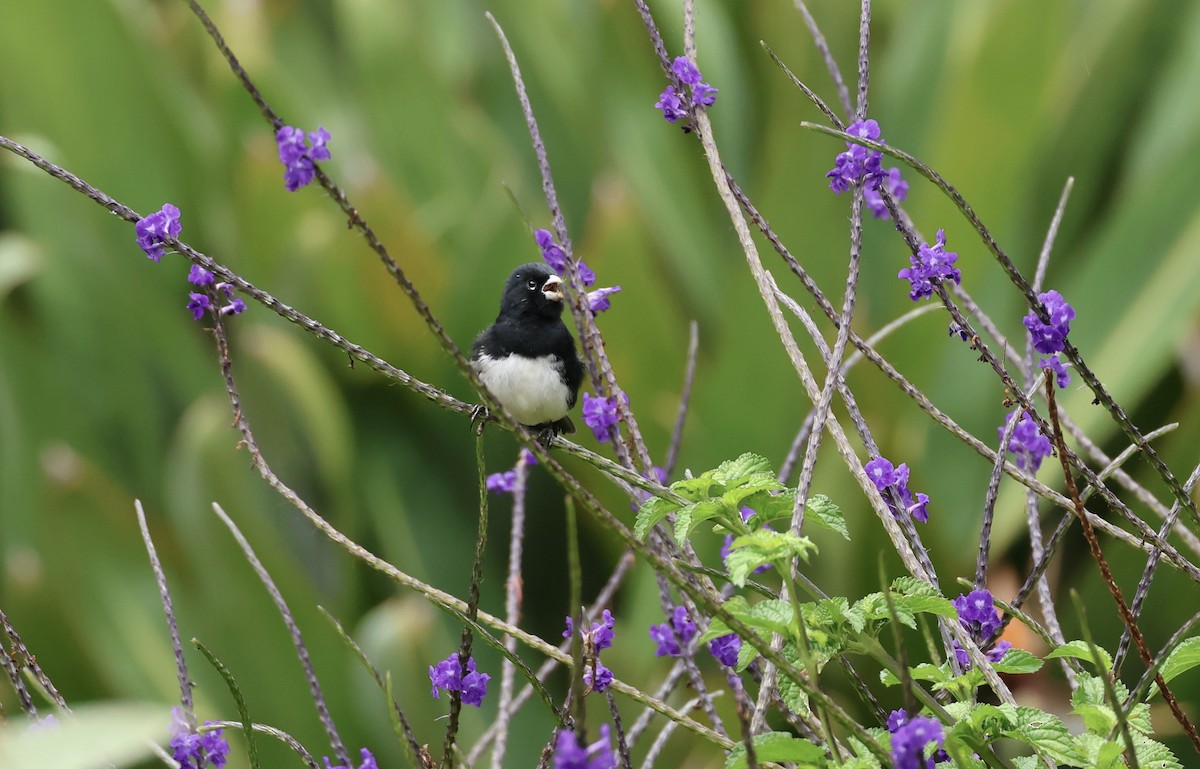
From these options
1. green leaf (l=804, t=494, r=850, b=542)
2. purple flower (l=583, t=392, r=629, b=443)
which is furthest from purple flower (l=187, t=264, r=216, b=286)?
green leaf (l=804, t=494, r=850, b=542)

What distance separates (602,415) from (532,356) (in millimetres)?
853

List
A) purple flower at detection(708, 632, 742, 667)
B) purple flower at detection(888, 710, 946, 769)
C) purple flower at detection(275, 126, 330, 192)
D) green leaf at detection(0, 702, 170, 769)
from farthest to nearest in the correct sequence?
purple flower at detection(708, 632, 742, 667), purple flower at detection(275, 126, 330, 192), purple flower at detection(888, 710, 946, 769), green leaf at detection(0, 702, 170, 769)

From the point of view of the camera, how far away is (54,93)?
3.09 meters

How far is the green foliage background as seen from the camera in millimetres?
2164

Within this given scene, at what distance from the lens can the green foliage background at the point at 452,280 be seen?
2.16m

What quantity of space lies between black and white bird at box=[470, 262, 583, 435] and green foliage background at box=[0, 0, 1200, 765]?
201 mm

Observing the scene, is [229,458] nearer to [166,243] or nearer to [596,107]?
[166,243]

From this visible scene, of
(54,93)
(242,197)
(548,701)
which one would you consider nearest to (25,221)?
(54,93)

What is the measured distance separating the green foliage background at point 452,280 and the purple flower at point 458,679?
0.90 metres

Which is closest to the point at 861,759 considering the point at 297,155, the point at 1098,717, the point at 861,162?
the point at 1098,717

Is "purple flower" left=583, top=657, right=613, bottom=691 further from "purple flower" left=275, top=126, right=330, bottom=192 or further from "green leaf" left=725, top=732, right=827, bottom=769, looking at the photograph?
"purple flower" left=275, top=126, right=330, bottom=192

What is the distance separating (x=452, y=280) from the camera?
263 centimetres

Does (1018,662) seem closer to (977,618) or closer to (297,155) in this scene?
(977,618)

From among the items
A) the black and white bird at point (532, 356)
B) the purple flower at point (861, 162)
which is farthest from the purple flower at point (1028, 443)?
the black and white bird at point (532, 356)
